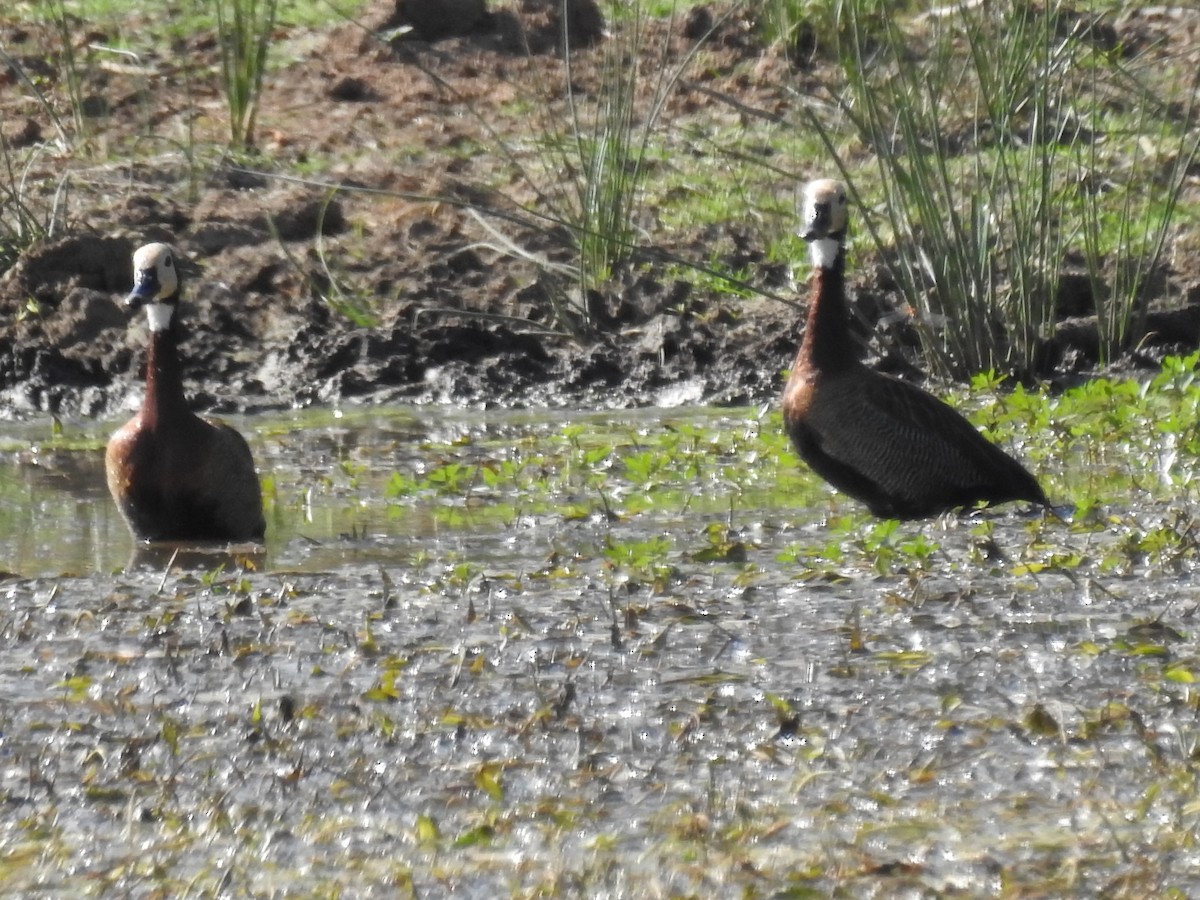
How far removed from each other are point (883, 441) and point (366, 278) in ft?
15.4

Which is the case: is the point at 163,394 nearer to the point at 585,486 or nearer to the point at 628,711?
the point at 585,486

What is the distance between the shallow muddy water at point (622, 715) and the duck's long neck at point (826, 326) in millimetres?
703

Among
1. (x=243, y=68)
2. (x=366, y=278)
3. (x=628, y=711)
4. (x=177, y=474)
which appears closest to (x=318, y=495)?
(x=177, y=474)

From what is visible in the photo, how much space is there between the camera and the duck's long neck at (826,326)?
24.1 ft

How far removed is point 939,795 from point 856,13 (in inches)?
192

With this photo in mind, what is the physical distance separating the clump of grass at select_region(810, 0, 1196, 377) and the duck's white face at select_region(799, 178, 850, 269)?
0.35 m

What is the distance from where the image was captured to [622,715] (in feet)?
14.2

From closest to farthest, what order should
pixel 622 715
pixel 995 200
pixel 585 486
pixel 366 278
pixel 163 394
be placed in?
pixel 622 715, pixel 163 394, pixel 585 486, pixel 995 200, pixel 366 278

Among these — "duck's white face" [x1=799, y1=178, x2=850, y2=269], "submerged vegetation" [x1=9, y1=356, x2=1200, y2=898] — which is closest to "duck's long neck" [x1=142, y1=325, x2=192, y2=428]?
"submerged vegetation" [x1=9, y1=356, x2=1200, y2=898]

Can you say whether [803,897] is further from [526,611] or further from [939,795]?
[526,611]

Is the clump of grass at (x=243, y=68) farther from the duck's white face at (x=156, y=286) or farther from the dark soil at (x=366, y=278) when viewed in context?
the duck's white face at (x=156, y=286)

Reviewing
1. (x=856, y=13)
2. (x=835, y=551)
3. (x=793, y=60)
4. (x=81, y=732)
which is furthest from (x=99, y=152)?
(x=81, y=732)

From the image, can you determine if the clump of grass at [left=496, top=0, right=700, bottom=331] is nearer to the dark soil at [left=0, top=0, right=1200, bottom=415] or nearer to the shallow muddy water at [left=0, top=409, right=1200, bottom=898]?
the dark soil at [left=0, top=0, right=1200, bottom=415]

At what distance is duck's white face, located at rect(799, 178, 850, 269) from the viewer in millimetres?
7609
